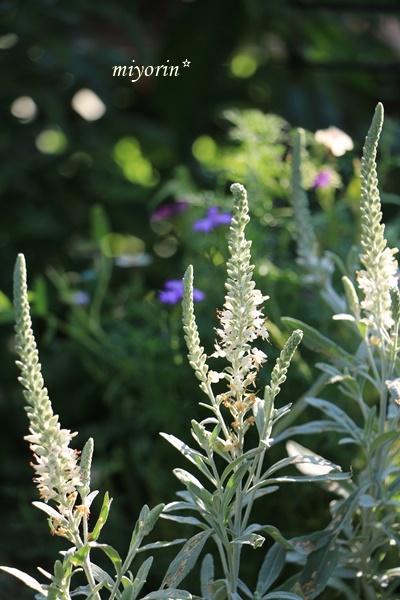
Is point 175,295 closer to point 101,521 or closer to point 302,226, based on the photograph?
point 302,226

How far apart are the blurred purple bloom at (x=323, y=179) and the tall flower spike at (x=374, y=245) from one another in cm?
57

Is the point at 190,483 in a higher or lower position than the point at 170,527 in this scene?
higher

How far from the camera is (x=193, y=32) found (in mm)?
1910

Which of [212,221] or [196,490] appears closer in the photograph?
[196,490]

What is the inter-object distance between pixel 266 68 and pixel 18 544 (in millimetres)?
1189

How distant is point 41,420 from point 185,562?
174 millimetres

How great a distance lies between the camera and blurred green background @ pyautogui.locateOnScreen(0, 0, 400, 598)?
123 cm

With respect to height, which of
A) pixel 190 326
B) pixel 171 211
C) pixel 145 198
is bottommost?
pixel 145 198

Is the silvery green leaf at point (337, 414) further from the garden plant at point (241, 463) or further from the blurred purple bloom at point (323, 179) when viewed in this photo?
the blurred purple bloom at point (323, 179)

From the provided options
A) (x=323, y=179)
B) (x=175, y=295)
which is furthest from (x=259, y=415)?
(x=323, y=179)

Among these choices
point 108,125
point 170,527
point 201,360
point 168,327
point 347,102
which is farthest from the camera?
point 347,102

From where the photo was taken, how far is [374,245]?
2.13 feet

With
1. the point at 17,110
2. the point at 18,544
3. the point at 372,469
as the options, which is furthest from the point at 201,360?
the point at 17,110

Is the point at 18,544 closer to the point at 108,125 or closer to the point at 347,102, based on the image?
the point at 108,125
